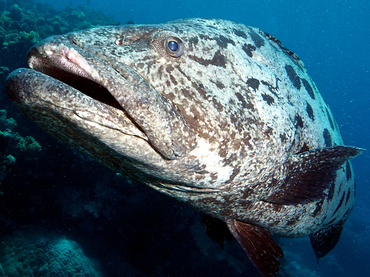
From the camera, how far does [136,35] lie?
186cm

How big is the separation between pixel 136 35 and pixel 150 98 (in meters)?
0.71

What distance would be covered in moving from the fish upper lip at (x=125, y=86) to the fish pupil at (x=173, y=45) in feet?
1.48

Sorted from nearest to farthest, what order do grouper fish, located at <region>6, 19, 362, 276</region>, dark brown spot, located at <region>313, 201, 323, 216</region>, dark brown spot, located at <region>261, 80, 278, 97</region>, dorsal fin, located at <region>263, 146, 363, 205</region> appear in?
grouper fish, located at <region>6, 19, 362, 276</region> < dark brown spot, located at <region>261, 80, 278, 97</region> < dorsal fin, located at <region>263, 146, 363, 205</region> < dark brown spot, located at <region>313, 201, 323, 216</region>

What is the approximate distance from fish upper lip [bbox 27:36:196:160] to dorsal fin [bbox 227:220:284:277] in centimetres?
194

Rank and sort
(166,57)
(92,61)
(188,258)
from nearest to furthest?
1. (92,61)
2. (166,57)
3. (188,258)

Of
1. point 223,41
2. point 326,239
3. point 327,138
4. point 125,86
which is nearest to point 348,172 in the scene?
point 327,138

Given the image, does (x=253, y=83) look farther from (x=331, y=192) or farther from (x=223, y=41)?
(x=331, y=192)

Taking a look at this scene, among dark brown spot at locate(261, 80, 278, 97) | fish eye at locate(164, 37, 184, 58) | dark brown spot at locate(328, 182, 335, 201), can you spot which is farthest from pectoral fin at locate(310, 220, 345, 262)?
fish eye at locate(164, 37, 184, 58)

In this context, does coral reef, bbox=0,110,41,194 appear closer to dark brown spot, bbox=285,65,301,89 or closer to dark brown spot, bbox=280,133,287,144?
dark brown spot, bbox=280,133,287,144

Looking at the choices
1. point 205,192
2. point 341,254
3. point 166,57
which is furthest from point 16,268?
point 341,254

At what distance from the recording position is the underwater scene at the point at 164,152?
1.52 meters

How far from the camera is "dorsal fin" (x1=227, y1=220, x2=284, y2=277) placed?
291cm

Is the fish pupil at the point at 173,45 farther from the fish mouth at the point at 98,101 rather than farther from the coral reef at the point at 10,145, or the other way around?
the coral reef at the point at 10,145

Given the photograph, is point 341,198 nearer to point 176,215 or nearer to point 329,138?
point 329,138
